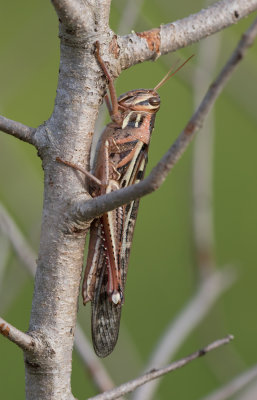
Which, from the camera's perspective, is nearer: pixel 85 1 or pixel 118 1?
pixel 85 1

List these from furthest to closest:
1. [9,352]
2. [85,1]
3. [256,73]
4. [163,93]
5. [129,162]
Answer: [163,93] < [9,352] < [256,73] < [129,162] < [85,1]

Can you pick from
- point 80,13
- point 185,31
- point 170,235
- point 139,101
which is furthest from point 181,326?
point 170,235

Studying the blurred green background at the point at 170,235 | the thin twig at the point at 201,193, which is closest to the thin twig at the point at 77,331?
the thin twig at the point at 201,193

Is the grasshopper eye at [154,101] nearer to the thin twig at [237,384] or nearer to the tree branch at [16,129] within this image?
the tree branch at [16,129]

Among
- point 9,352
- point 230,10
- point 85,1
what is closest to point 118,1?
point 230,10

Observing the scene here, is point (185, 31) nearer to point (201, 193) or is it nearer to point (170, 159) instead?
point (170, 159)

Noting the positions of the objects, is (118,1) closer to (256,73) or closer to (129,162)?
(256,73)
